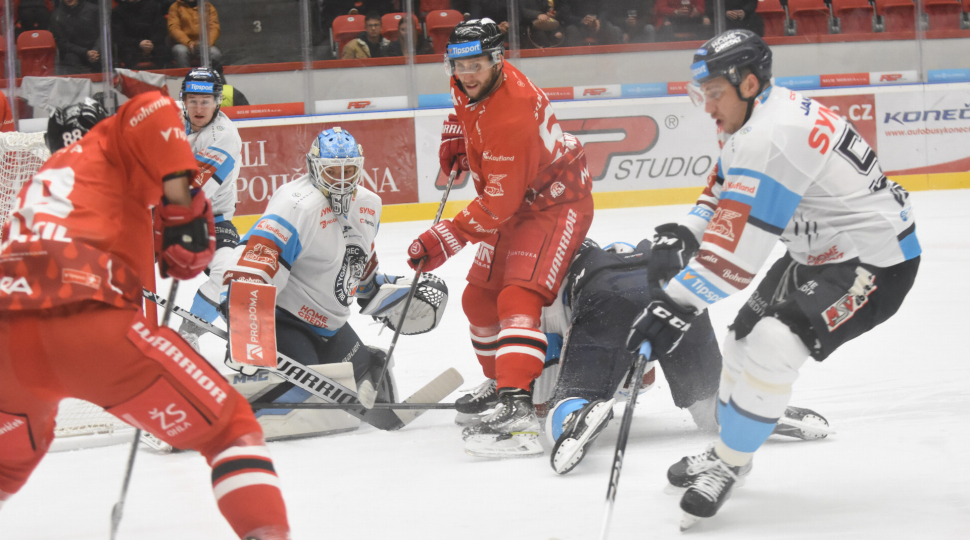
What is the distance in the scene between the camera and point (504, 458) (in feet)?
8.77

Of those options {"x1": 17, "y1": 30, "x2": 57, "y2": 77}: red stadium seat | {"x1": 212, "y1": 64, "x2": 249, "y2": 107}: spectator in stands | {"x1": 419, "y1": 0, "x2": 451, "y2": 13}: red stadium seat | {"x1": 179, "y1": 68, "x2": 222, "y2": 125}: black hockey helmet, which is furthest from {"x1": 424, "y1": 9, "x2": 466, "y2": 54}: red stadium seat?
{"x1": 179, "y1": 68, "x2": 222, "y2": 125}: black hockey helmet

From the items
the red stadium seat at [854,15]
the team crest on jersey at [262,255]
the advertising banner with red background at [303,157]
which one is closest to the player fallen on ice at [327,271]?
the team crest on jersey at [262,255]

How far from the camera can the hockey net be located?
2.94 m

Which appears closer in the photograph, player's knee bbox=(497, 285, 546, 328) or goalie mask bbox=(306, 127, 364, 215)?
player's knee bbox=(497, 285, 546, 328)

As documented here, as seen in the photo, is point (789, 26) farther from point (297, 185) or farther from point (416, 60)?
point (297, 185)

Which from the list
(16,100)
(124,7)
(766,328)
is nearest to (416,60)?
(124,7)

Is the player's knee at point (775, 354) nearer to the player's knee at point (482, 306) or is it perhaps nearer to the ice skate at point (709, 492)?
the ice skate at point (709, 492)

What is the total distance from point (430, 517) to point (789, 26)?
8.39 metres

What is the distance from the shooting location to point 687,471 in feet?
7.49

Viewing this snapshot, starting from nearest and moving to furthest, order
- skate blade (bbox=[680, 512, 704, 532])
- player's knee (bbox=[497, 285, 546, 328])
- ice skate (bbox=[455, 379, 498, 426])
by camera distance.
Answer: skate blade (bbox=[680, 512, 704, 532])
player's knee (bbox=[497, 285, 546, 328])
ice skate (bbox=[455, 379, 498, 426])

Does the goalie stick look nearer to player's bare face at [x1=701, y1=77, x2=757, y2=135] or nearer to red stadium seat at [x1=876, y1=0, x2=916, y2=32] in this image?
player's bare face at [x1=701, y1=77, x2=757, y2=135]

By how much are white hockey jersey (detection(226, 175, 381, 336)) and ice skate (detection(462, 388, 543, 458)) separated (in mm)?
Answer: 821

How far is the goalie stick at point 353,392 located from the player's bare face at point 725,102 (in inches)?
53.5

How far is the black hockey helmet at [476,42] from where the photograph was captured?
2.83 m
